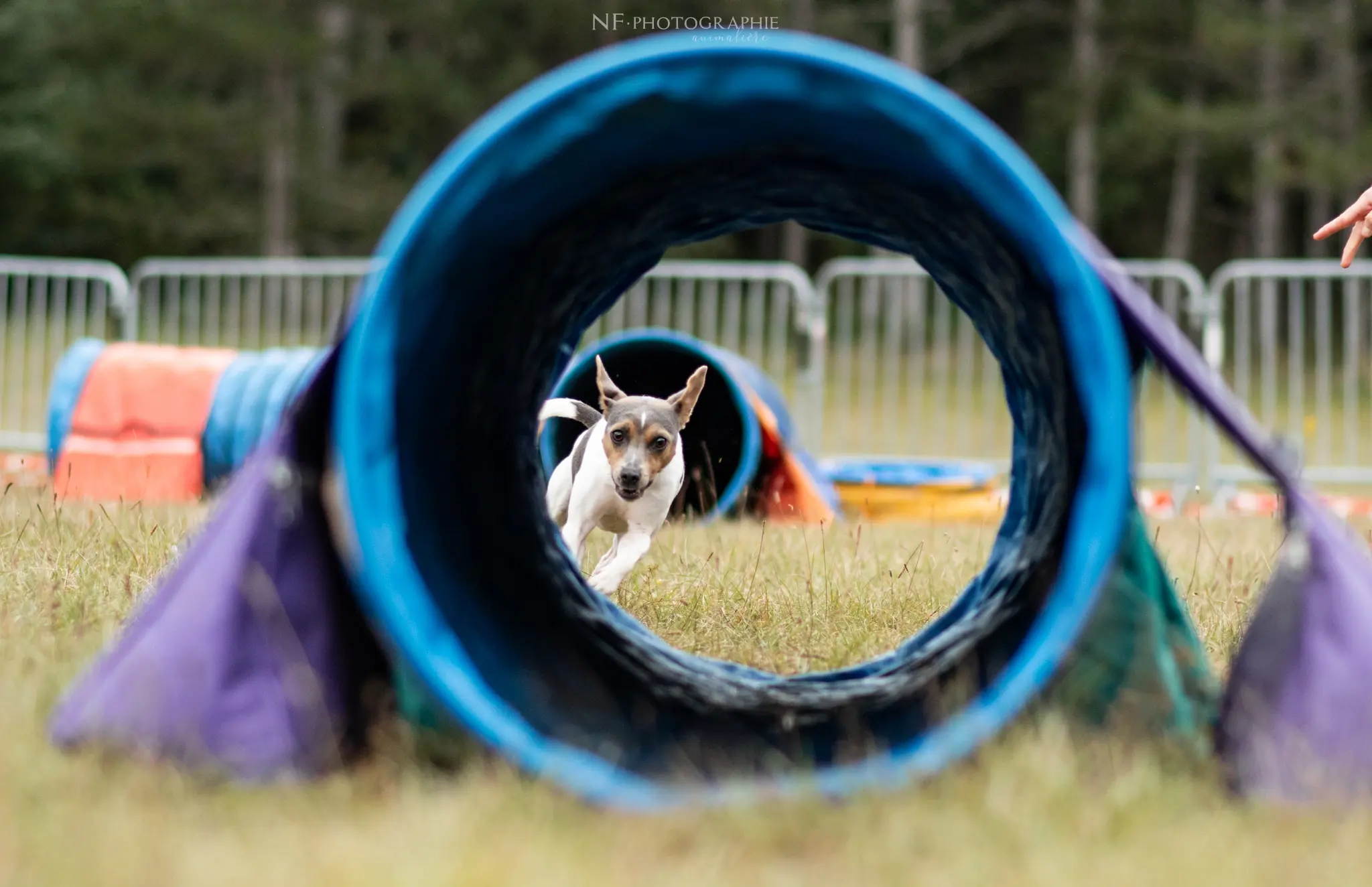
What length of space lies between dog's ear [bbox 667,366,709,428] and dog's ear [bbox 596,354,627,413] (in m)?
0.23

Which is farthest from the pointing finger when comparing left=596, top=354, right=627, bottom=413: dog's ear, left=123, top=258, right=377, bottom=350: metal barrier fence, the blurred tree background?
the blurred tree background

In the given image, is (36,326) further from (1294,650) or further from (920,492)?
(1294,650)

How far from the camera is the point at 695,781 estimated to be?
2270mm

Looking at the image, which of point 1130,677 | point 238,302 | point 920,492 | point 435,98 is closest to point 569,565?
point 1130,677

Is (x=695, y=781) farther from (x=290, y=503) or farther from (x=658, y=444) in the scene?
(x=658, y=444)

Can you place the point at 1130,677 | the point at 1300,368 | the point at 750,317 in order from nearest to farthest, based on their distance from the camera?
1. the point at 1130,677
2. the point at 1300,368
3. the point at 750,317

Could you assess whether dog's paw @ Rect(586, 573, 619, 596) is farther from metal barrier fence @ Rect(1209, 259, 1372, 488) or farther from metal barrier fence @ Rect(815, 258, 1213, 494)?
metal barrier fence @ Rect(1209, 259, 1372, 488)

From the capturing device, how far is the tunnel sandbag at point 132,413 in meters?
8.11

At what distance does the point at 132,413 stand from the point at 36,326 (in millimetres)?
4640

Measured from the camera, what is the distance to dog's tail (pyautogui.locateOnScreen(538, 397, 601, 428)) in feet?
20.1

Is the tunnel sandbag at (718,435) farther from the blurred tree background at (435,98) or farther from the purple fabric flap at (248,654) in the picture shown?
the blurred tree background at (435,98)

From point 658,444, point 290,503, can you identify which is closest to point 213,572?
point 290,503

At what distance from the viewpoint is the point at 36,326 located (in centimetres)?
1244

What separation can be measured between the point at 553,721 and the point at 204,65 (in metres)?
21.2
